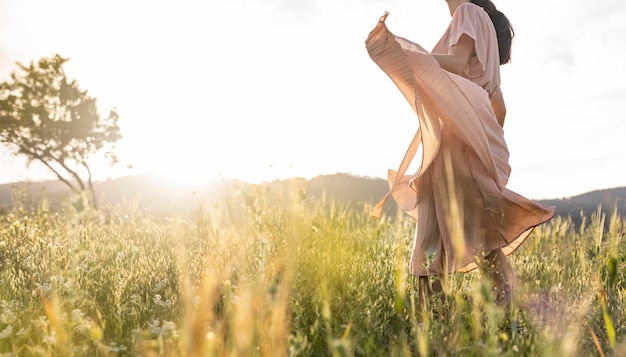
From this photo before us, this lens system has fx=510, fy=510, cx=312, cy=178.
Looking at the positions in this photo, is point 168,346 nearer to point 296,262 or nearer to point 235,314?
point 235,314

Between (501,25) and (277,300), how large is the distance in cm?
237

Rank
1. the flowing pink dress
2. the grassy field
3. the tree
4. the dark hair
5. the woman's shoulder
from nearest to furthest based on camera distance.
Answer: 1. the grassy field
2. the flowing pink dress
3. the woman's shoulder
4. the dark hair
5. the tree

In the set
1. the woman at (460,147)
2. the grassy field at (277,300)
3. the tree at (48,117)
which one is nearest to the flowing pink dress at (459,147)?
the woman at (460,147)

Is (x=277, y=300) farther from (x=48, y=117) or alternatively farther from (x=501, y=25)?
(x=48, y=117)

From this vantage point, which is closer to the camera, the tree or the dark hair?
the dark hair

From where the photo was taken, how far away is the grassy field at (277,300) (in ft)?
5.96

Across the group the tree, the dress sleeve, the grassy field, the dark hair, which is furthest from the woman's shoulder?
the tree

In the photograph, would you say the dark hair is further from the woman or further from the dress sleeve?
the dress sleeve

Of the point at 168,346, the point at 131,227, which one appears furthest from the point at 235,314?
the point at 131,227

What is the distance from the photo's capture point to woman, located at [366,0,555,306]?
2.58m

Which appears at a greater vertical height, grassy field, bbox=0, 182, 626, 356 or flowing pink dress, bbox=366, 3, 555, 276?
flowing pink dress, bbox=366, 3, 555, 276

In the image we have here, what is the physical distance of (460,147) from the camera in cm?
275

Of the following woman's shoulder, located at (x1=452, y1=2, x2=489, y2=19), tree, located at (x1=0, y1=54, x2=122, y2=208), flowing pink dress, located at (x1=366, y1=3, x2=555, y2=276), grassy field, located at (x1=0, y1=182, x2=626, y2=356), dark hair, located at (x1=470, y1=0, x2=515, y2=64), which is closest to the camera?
grassy field, located at (x1=0, y1=182, x2=626, y2=356)

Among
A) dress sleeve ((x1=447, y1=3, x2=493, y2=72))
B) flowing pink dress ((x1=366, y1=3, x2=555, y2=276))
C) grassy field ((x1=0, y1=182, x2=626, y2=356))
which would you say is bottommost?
grassy field ((x1=0, y1=182, x2=626, y2=356))
